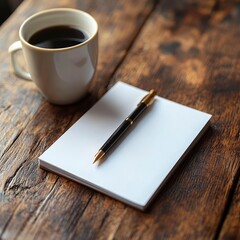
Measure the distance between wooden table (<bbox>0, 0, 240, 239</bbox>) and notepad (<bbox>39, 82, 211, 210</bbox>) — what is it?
0.06ft

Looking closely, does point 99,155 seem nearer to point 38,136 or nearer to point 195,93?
point 38,136

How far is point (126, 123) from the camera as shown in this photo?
29.4 inches

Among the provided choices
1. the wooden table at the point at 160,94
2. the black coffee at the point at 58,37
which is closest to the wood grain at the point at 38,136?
the wooden table at the point at 160,94

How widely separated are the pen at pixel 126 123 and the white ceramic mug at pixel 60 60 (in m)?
0.11

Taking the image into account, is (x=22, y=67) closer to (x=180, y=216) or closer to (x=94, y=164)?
(x=94, y=164)

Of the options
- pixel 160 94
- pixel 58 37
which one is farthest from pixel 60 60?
pixel 160 94

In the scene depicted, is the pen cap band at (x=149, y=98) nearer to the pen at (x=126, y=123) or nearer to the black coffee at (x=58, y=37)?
the pen at (x=126, y=123)

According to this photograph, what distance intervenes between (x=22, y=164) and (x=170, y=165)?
235mm

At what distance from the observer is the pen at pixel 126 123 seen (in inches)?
27.5

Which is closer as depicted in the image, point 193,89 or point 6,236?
point 6,236

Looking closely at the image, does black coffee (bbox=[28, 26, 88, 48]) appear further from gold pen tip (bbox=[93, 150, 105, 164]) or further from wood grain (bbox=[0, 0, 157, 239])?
gold pen tip (bbox=[93, 150, 105, 164])

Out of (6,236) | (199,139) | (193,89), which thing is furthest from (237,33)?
(6,236)

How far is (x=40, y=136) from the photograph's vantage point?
0.76 metres

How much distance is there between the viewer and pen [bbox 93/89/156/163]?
697mm
